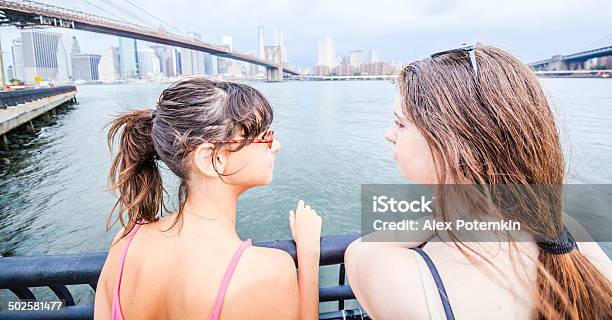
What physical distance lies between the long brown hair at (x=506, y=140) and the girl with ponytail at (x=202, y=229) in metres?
0.40

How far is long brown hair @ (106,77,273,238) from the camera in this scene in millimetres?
937

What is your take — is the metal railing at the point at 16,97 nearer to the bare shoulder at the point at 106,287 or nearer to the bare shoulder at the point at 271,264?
the bare shoulder at the point at 106,287

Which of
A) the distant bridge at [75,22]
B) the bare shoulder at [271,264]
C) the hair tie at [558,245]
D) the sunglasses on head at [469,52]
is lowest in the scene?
the bare shoulder at [271,264]

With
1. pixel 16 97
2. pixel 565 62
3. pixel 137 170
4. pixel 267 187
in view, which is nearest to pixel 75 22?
pixel 16 97

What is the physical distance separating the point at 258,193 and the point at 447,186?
515cm

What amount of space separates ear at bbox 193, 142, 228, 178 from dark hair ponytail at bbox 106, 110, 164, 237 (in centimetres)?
20

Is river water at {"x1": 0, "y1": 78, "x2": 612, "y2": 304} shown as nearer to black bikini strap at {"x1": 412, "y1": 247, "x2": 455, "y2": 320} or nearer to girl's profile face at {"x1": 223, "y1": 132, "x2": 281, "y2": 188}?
black bikini strap at {"x1": 412, "y1": 247, "x2": 455, "y2": 320}

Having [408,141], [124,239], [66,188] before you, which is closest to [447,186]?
[408,141]

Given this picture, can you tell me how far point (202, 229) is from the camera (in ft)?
2.97

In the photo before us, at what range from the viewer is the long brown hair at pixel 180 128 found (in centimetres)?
94

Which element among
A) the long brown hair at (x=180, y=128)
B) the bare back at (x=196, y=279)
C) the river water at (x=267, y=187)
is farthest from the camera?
the river water at (x=267, y=187)

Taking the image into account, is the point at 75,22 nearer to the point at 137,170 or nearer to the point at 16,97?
the point at 16,97

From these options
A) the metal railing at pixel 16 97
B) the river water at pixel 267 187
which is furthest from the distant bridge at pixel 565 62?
the metal railing at pixel 16 97

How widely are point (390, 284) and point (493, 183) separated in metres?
0.28
